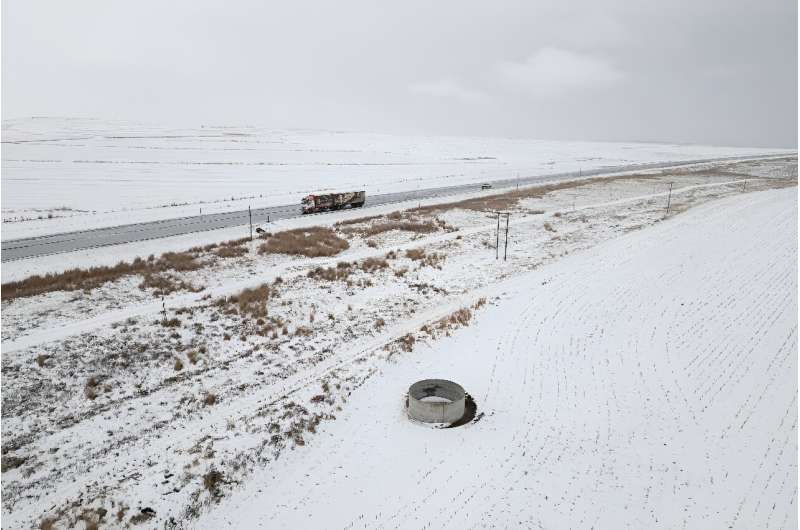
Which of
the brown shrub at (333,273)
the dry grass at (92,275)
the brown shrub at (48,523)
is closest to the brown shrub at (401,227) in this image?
the brown shrub at (333,273)

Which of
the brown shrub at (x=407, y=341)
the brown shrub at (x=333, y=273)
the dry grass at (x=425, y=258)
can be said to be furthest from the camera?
the dry grass at (x=425, y=258)

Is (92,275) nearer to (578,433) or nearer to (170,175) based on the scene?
(578,433)

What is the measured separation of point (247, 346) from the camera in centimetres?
1574

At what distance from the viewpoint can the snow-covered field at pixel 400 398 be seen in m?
9.33

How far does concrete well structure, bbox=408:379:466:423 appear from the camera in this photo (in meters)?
11.6

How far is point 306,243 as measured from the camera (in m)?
28.7

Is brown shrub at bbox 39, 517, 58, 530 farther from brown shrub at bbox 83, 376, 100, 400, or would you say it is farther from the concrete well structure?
the concrete well structure

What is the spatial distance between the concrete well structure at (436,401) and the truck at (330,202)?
1133 inches

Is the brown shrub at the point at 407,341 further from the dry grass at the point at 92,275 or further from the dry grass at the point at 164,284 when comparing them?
the dry grass at the point at 92,275

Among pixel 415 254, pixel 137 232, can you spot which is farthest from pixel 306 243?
pixel 137 232

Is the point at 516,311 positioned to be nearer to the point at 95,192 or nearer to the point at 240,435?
the point at 240,435

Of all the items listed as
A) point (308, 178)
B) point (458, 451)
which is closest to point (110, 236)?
point (458, 451)

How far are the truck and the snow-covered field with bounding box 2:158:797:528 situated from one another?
1570 centimetres

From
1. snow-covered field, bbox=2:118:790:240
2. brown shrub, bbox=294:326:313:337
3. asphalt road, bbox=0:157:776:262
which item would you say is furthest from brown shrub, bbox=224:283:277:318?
snow-covered field, bbox=2:118:790:240
